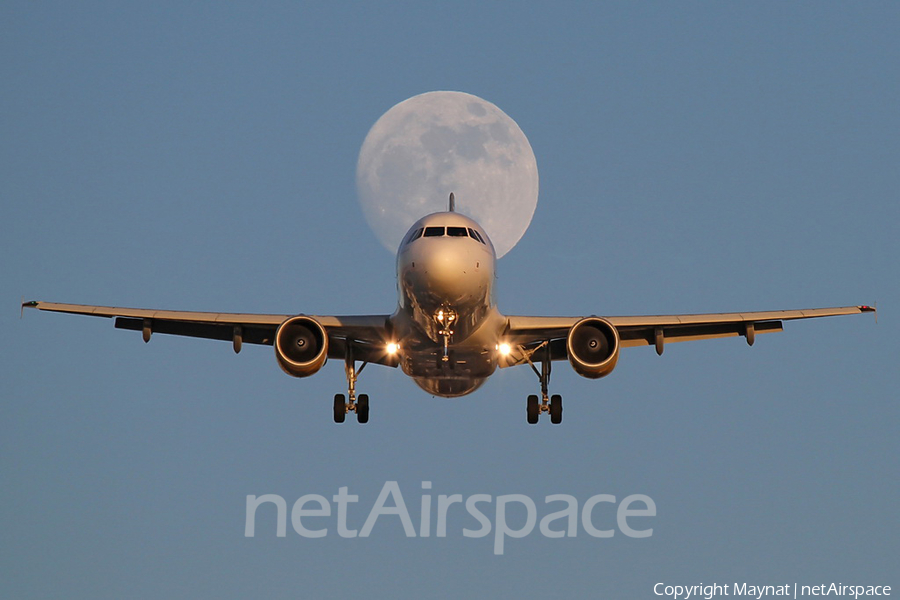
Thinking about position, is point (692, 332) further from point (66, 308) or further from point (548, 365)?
point (66, 308)

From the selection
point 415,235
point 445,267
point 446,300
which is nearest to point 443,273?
point 445,267

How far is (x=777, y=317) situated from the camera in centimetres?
4319

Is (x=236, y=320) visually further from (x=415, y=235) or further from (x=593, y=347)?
(x=593, y=347)

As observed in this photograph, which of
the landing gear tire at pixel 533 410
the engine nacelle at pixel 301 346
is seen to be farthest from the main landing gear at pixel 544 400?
the engine nacelle at pixel 301 346

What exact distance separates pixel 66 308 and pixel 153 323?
9.22 ft

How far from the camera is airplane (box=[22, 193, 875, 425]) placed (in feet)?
123

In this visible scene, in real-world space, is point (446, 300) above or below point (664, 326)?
below

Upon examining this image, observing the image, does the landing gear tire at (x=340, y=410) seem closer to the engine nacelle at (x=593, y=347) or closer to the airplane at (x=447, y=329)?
the airplane at (x=447, y=329)

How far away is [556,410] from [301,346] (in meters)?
9.71

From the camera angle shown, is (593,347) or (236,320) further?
(236,320)

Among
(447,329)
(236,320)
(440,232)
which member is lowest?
(447,329)

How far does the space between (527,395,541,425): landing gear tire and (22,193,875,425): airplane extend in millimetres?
32

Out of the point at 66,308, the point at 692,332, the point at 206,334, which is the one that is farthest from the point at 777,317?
the point at 66,308

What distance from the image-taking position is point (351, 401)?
44812mm
